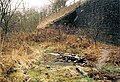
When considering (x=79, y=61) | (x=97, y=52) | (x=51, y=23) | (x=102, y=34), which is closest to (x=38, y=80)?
(x=79, y=61)

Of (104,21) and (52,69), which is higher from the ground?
(104,21)

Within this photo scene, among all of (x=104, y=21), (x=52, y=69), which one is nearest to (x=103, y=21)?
(x=104, y=21)

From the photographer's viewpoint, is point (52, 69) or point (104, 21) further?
point (104, 21)

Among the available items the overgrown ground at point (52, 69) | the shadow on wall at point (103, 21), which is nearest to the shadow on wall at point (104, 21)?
the shadow on wall at point (103, 21)

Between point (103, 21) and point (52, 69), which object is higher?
point (103, 21)

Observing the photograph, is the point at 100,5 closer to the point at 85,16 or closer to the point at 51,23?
the point at 85,16

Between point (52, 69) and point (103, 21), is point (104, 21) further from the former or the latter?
point (52, 69)

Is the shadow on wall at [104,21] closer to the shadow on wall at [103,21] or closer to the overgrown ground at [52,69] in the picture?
the shadow on wall at [103,21]

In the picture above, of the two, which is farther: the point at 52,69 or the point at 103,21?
the point at 103,21

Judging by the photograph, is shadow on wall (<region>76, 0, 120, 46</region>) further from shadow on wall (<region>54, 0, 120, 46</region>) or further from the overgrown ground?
the overgrown ground

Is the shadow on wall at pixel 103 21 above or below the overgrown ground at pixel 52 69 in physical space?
above

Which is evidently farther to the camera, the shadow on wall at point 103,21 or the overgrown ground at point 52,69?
the shadow on wall at point 103,21

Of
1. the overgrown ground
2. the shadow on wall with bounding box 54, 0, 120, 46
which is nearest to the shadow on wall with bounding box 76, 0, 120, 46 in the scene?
the shadow on wall with bounding box 54, 0, 120, 46

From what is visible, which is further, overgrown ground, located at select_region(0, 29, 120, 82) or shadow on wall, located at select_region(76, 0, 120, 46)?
shadow on wall, located at select_region(76, 0, 120, 46)
